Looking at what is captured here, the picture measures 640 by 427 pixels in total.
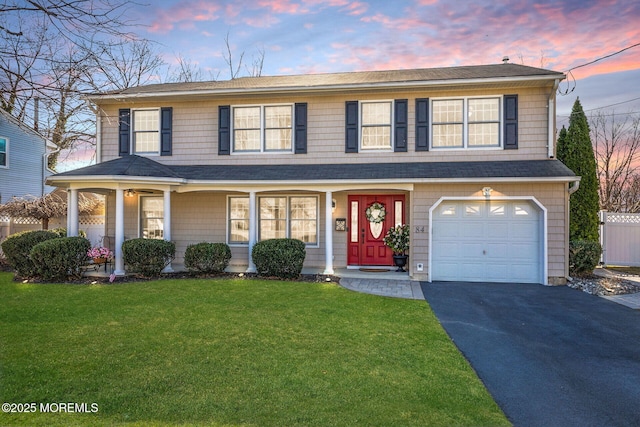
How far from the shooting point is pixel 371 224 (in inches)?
431

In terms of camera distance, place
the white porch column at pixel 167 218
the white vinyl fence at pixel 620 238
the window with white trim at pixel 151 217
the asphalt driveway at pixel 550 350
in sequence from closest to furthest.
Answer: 1. the asphalt driveway at pixel 550 350
2. the white porch column at pixel 167 218
3. the window with white trim at pixel 151 217
4. the white vinyl fence at pixel 620 238

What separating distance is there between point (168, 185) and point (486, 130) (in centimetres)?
891

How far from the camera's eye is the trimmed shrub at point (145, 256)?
30.1 feet

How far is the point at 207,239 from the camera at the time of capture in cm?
1148

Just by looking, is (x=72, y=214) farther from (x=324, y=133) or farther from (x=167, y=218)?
(x=324, y=133)

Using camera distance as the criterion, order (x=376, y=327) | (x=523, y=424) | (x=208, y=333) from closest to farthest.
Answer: (x=523, y=424) → (x=208, y=333) → (x=376, y=327)

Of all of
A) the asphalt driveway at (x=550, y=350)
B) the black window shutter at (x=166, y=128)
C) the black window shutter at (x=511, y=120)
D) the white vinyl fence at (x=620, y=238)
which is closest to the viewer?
the asphalt driveway at (x=550, y=350)

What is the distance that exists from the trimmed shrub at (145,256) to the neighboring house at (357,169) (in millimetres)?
573

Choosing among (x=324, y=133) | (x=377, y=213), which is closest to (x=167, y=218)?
(x=324, y=133)

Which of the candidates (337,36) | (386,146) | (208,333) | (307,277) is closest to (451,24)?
(337,36)

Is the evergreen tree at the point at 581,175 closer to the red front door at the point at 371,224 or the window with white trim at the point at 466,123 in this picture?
the window with white trim at the point at 466,123

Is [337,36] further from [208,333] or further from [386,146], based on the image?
[208,333]

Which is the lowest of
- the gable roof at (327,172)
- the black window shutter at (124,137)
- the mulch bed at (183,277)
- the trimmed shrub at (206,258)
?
the mulch bed at (183,277)

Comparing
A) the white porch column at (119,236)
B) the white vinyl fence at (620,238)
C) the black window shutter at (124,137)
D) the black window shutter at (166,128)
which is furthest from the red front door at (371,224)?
the white vinyl fence at (620,238)
